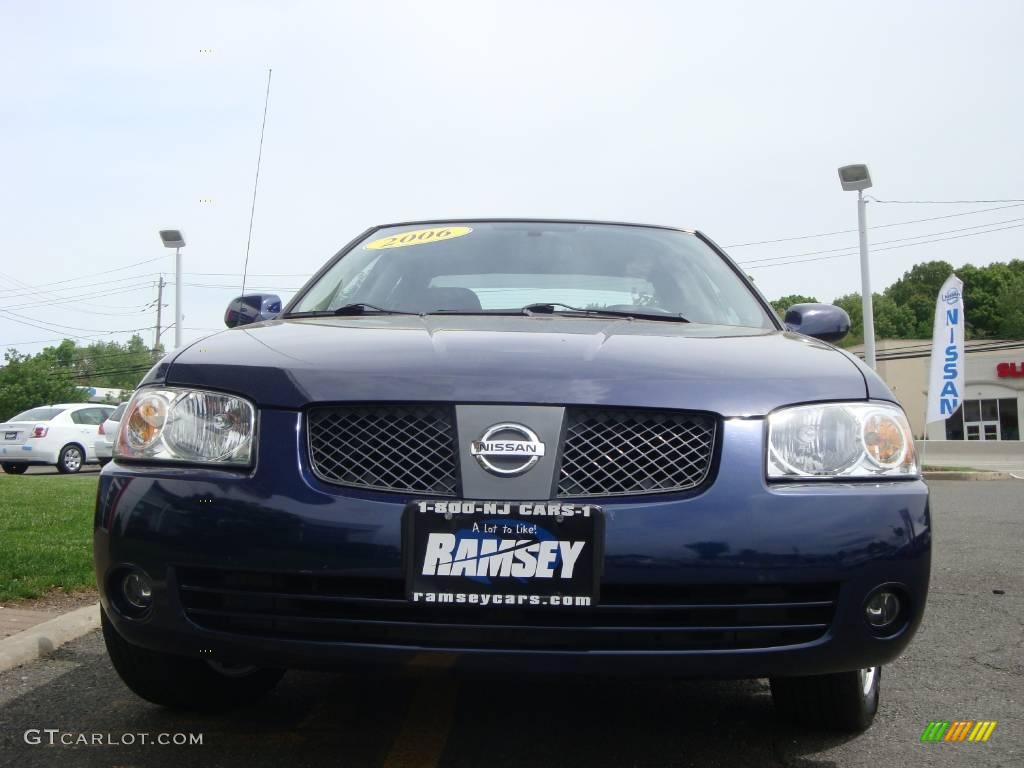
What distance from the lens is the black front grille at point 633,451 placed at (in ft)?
7.49

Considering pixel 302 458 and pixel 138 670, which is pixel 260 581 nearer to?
pixel 302 458

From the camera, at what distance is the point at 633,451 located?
7.59ft

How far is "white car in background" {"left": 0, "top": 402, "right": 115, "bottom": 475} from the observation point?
21.9 meters

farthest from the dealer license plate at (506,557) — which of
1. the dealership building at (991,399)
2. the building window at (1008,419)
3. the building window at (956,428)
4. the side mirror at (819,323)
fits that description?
the building window at (956,428)

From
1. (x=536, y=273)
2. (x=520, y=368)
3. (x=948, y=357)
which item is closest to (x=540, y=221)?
(x=536, y=273)

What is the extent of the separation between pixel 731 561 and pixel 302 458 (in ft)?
3.06

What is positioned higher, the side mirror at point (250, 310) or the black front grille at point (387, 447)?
the side mirror at point (250, 310)

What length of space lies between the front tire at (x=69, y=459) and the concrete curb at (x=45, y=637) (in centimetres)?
1938

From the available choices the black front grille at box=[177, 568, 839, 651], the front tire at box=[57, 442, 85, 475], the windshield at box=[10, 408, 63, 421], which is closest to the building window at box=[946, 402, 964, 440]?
the front tire at box=[57, 442, 85, 475]

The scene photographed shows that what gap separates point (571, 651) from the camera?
2227 millimetres

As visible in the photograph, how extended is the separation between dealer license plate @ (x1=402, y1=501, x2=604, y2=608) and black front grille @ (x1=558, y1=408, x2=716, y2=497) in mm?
99

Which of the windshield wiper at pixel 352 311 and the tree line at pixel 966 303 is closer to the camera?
the windshield wiper at pixel 352 311

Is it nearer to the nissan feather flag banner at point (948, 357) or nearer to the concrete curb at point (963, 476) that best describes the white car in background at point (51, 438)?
the concrete curb at point (963, 476)

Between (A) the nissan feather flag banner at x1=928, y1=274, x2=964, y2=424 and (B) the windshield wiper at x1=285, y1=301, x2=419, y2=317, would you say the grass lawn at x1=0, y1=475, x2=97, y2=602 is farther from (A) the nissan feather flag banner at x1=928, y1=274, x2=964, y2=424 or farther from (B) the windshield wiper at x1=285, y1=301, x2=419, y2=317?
(A) the nissan feather flag banner at x1=928, y1=274, x2=964, y2=424
